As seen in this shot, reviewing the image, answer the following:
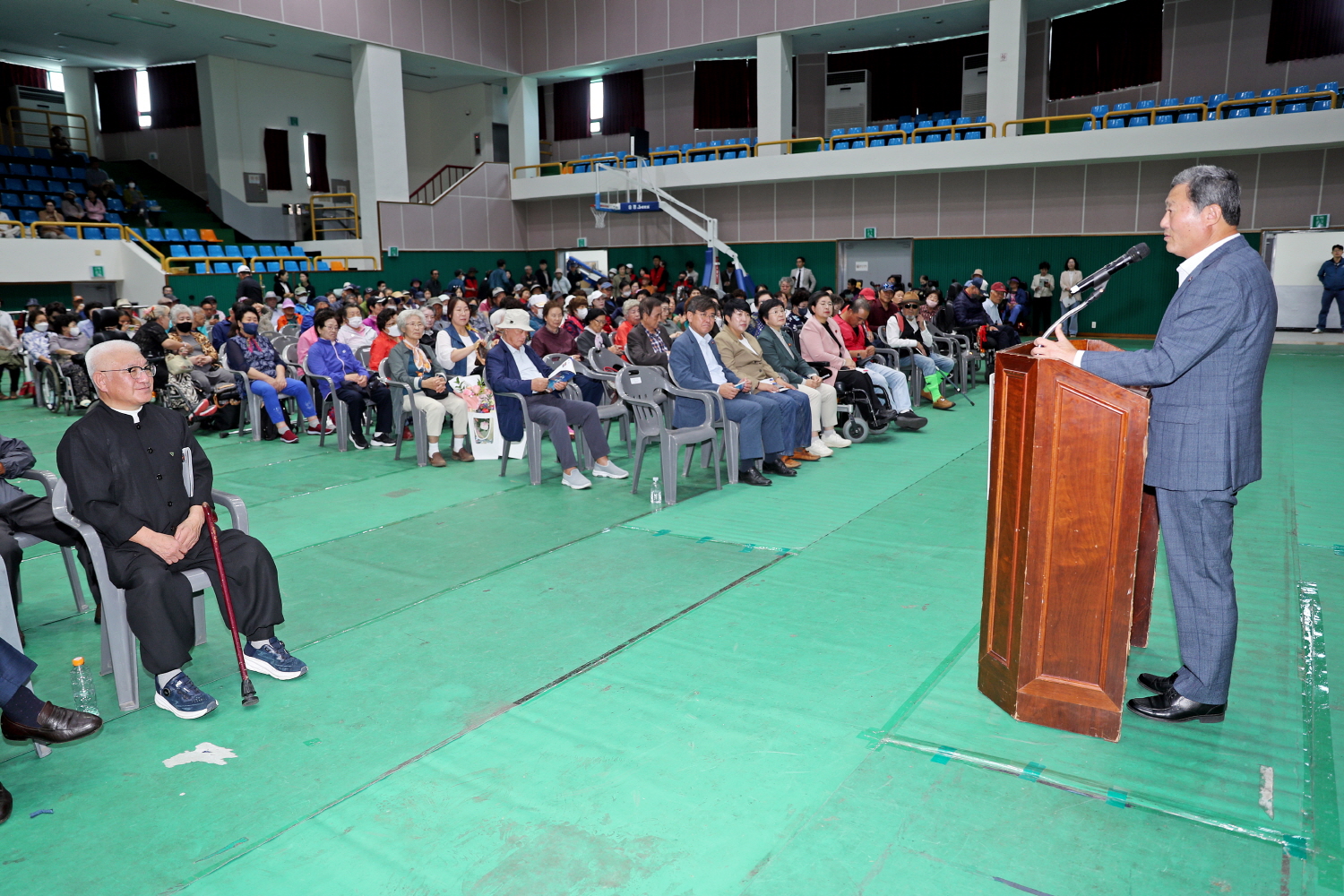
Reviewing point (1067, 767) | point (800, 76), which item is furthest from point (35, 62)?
point (1067, 767)

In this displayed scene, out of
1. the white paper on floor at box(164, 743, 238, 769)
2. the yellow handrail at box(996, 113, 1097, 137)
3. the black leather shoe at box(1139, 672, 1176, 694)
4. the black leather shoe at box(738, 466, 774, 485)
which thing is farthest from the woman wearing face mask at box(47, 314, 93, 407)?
the yellow handrail at box(996, 113, 1097, 137)

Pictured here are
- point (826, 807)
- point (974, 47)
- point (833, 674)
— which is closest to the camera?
point (826, 807)

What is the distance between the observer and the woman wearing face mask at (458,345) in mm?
7641

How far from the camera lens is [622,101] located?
24.8 meters

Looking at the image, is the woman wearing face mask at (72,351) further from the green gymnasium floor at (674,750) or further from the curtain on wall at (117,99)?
the curtain on wall at (117,99)

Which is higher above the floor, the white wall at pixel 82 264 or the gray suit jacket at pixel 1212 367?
the white wall at pixel 82 264

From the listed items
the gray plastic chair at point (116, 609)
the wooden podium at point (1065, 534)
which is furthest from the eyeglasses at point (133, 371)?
the wooden podium at point (1065, 534)

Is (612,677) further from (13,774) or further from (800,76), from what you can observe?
(800,76)

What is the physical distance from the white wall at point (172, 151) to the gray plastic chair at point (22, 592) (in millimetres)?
22297

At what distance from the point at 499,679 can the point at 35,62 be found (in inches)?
1061

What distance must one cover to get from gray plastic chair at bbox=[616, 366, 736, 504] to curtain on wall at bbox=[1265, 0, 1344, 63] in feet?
A: 57.2

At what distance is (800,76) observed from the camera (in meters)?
Answer: 22.9

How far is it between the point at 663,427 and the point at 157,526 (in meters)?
3.33

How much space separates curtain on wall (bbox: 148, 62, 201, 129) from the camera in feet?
75.9
